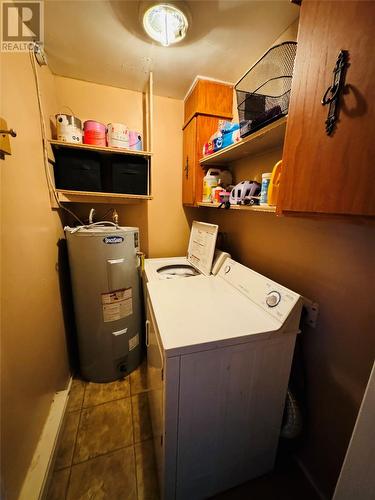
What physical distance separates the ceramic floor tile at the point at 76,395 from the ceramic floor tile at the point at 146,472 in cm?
58

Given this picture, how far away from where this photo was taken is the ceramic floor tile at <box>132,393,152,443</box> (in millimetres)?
1316

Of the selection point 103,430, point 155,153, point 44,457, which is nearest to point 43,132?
point 155,153

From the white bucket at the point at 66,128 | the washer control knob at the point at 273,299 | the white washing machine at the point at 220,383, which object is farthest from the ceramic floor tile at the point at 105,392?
the white bucket at the point at 66,128

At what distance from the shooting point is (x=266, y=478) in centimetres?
110

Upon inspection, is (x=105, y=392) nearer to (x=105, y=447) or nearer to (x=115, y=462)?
(x=105, y=447)

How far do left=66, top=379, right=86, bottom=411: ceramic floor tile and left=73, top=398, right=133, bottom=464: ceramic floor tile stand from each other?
0.08 metres

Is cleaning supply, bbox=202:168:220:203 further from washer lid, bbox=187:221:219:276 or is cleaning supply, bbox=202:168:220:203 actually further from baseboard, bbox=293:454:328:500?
baseboard, bbox=293:454:328:500

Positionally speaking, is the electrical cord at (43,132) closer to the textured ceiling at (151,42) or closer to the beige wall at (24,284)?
the beige wall at (24,284)

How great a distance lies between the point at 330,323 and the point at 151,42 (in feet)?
6.32

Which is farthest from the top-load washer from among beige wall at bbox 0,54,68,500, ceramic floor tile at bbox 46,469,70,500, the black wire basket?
ceramic floor tile at bbox 46,469,70,500

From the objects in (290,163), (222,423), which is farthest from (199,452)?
(290,163)

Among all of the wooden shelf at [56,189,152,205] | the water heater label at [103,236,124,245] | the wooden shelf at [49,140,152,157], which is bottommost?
the water heater label at [103,236,124,245]

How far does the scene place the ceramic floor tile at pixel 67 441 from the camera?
1.16 metres

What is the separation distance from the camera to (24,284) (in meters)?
1.01
